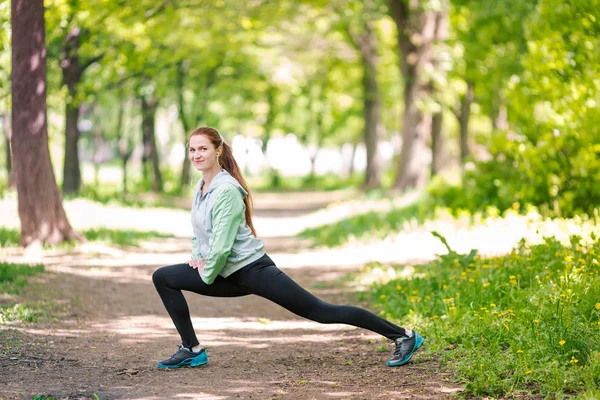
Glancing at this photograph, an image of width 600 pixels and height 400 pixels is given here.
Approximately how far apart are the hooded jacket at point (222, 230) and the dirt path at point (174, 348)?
91 centimetres

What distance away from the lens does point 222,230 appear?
5.56 metres

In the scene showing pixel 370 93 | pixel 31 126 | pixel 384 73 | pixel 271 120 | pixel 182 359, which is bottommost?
pixel 182 359

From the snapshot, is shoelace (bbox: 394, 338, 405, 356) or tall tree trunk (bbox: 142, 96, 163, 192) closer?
shoelace (bbox: 394, 338, 405, 356)

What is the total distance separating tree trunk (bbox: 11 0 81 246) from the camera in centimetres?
1205

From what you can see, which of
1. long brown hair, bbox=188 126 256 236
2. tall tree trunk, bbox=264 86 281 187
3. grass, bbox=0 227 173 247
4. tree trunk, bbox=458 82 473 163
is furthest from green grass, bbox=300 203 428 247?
tall tree trunk, bbox=264 86 281 187

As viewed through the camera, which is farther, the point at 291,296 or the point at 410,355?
the point at 410,355

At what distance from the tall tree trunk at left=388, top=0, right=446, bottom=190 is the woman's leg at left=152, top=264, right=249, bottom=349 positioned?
621 inches

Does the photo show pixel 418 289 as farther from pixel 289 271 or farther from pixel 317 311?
pixel 289 271

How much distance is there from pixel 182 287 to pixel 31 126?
755 cm

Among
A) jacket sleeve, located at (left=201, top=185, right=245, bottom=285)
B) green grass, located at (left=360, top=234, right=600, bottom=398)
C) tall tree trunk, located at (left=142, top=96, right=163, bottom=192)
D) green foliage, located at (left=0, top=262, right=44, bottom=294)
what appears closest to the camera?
green grass, located at (left=360, top=234, right=600, bottom=398)

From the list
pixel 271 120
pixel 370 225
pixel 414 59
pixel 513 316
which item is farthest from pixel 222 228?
pixel 271 120

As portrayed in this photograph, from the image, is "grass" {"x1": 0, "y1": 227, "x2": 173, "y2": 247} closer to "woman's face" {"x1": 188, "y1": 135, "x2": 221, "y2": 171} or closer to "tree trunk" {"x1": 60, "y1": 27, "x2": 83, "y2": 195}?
"tree trunk" {"x1": 60, "y1": 27, "x2": 83, "y2": 195}

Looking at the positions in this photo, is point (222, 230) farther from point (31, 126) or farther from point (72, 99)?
point (72, 99)

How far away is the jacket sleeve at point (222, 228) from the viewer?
5.57 m
